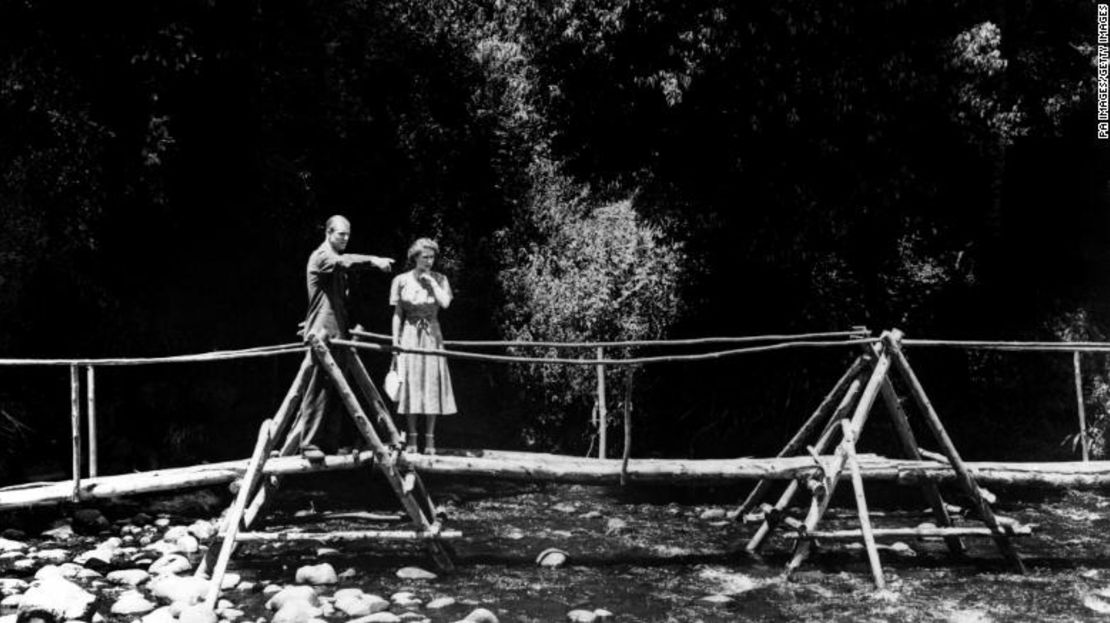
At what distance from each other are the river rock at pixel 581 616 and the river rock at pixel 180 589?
9.09 ft

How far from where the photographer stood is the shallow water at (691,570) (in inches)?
308

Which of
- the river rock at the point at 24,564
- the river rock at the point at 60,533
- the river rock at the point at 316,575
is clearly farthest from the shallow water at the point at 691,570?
the river rock at the point at 60,533

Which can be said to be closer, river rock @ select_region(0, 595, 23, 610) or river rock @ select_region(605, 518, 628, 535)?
river rock @ select_region(0, 595, 23, 610)

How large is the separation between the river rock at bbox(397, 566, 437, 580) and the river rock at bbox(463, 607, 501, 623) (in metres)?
1.43

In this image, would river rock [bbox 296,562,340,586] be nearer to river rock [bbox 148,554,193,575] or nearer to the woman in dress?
river rock [bbox 148,554,193,575]

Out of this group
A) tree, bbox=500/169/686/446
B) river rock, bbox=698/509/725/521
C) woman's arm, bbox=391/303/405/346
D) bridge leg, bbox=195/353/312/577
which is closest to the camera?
bridge leg, bbox=195/353/312/577

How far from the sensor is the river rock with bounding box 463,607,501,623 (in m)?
7.21

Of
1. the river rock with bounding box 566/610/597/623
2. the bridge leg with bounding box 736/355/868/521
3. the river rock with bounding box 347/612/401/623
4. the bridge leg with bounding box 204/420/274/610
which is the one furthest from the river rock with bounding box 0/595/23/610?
the bridge leg with bounding box 736/355/868/521

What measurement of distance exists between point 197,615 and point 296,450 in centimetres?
208

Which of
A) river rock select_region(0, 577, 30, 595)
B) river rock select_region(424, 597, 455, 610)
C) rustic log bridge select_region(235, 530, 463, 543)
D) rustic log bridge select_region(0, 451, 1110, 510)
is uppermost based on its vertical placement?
rustic log bridge select_region(0, 451, 1110, 510)

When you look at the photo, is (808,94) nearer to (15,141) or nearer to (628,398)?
(628,398)

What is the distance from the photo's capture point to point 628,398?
325 inches

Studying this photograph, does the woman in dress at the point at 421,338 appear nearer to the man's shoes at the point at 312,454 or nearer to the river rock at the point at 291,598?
the man's shoes at the point at 312,454

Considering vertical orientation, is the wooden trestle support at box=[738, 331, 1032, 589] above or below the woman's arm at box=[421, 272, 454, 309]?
below
